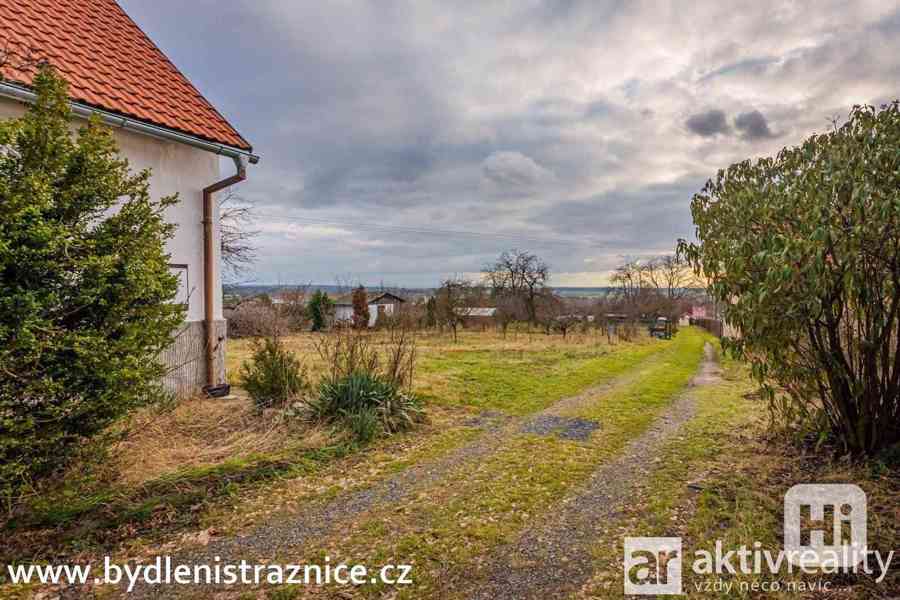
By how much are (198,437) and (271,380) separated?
1235mm

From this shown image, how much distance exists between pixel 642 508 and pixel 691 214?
322 centimetres

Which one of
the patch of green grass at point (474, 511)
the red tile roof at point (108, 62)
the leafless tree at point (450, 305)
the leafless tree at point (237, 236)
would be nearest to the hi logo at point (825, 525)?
the patch of green grass at point (474, 511)

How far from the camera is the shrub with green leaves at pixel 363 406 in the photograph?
5.29m

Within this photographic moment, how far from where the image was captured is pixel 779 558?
2613 mm

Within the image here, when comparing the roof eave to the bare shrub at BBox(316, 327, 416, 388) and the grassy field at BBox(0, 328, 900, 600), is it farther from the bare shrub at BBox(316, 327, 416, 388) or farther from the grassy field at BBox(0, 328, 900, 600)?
the bare shrub at BBox(316, 327, 416, 388)

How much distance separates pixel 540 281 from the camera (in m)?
38.5

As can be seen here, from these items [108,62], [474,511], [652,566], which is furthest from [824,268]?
A: [108,62]

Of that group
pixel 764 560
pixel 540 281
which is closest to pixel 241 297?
pixel 764 560

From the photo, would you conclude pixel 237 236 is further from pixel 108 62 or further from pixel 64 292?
pixel 64 292

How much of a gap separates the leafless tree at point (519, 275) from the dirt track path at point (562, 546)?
3368 centimetres

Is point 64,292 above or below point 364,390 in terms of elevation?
above

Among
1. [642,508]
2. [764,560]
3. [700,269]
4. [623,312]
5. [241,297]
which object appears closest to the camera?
[764,560]

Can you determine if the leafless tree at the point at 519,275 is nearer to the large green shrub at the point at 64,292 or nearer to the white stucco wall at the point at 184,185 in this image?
the white stucco wall at the point at 184,185

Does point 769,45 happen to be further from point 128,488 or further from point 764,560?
point 128,488
